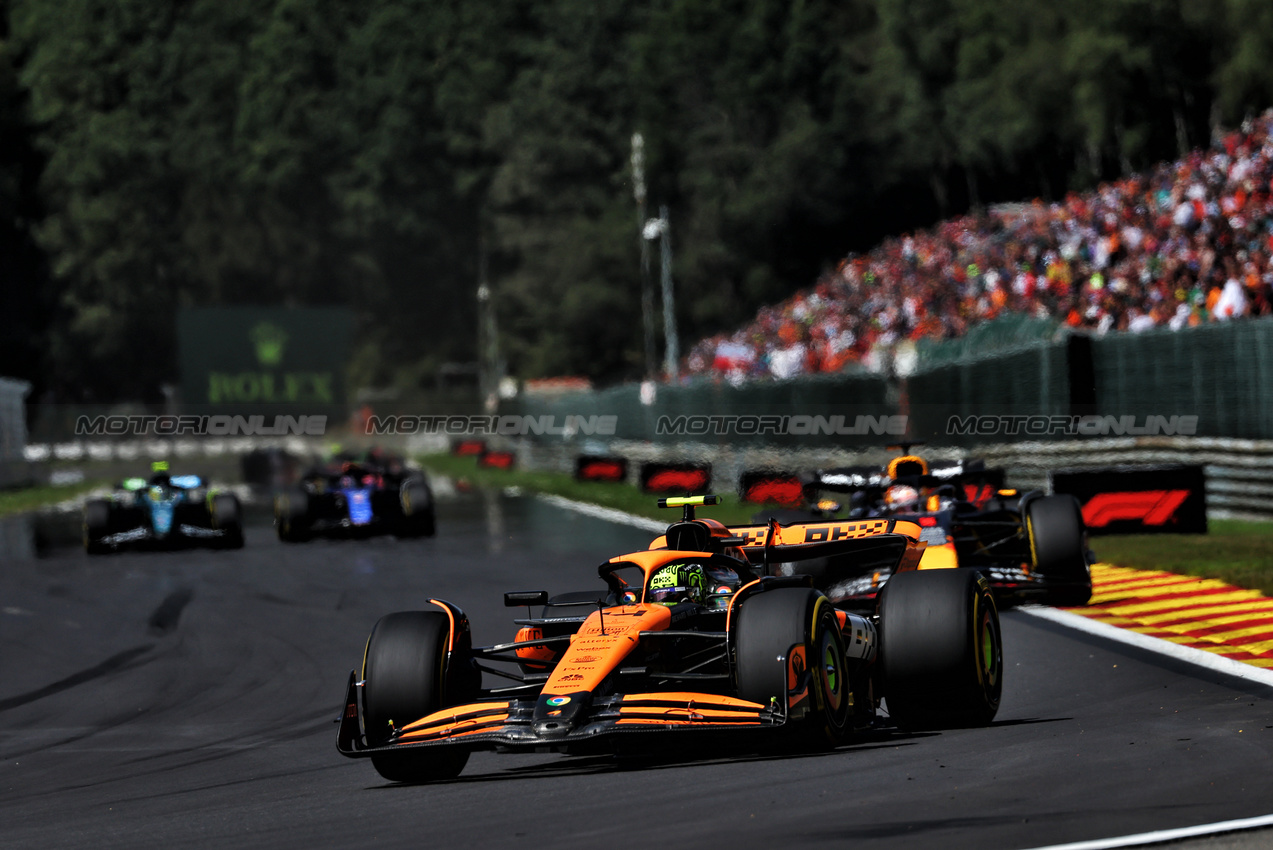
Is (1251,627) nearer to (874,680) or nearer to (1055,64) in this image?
(874,680)

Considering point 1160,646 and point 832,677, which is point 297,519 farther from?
point 832,677

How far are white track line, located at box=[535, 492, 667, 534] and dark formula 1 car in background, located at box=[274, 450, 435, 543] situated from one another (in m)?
2.90

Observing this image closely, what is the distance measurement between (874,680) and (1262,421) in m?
11.2

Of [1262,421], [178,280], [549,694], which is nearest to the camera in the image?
[549,694]

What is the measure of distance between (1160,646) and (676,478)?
19.9 metres

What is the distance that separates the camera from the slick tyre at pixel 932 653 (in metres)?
7.54

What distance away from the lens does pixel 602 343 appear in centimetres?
8494

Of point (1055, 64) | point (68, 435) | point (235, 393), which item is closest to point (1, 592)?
point (1055, 64)

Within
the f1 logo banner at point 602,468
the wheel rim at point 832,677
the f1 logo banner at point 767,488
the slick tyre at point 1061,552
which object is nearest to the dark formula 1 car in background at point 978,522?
the slick tyre at point 1061,552

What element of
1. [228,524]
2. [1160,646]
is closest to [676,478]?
[228,524]

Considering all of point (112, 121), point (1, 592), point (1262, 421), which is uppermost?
point (112, 121)

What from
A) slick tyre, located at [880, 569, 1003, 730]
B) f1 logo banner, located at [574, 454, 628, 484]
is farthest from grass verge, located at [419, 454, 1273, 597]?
f1 logo banner, located at [574, 454, 628, 484]

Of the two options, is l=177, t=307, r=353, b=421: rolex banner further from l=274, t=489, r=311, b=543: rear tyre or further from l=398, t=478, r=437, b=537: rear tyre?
l=398, t=478, r=437, b=537: rear tyre

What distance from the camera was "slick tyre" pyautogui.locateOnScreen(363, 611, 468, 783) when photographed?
7227 millimetres
